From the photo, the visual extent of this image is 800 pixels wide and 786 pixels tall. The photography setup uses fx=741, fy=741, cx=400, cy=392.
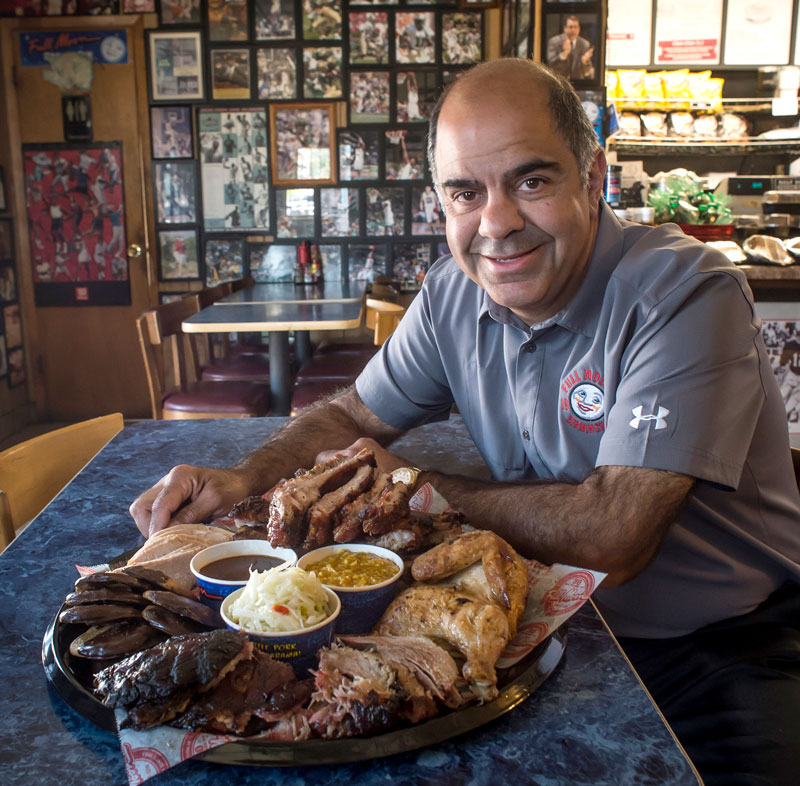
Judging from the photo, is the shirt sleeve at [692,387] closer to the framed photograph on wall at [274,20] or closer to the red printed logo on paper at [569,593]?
the red printed logo on paper at [569,593]

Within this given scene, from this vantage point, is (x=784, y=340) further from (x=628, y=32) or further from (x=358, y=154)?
(x=358, y=154)

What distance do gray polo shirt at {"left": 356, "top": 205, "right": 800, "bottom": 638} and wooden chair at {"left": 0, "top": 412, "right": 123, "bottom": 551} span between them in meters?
1.11

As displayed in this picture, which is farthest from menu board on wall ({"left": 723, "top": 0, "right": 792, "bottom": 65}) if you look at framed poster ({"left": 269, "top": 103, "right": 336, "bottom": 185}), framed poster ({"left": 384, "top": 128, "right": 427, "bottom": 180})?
framed poster ({"left": 269, "top": 103, "right": 336, "bottom": 185})

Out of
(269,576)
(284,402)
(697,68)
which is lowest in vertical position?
(284,402)

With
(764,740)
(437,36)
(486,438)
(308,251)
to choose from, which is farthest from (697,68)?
(764,740)

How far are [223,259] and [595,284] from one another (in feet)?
16.4

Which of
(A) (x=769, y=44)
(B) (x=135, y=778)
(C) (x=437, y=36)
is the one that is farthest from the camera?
(C) (x=437, y=36)

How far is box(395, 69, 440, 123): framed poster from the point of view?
5910 millimetres

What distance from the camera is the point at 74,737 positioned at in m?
0.84

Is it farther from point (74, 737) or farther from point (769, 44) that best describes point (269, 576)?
point (769, 44)

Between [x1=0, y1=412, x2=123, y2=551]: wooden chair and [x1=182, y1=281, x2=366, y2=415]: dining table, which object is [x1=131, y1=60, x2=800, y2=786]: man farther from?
[x1=182, y1=281, x2=366, y2=415]: dining table

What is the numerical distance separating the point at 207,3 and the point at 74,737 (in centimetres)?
613

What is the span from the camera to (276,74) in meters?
5.91

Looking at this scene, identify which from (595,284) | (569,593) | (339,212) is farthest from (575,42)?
(569,593)
